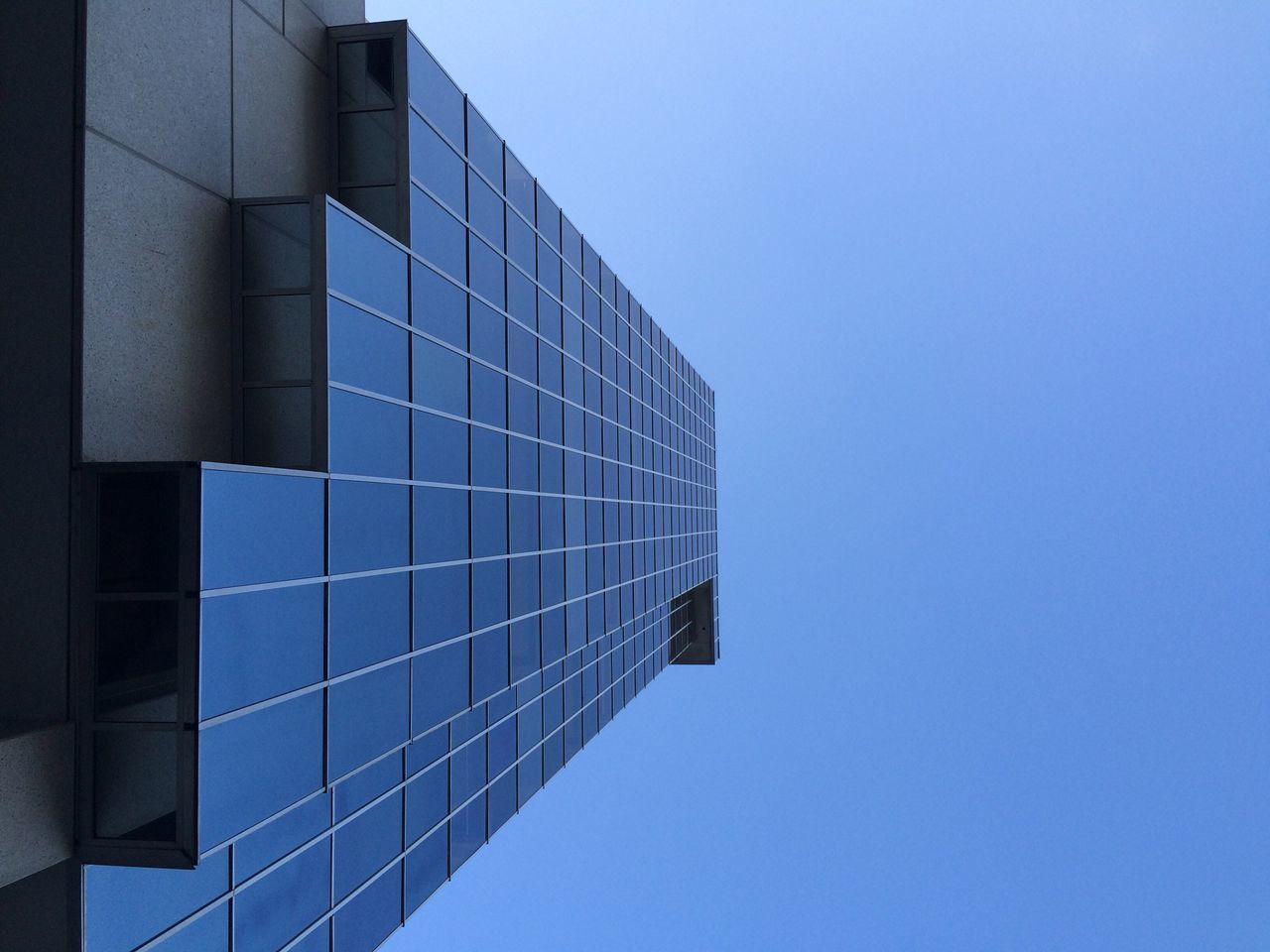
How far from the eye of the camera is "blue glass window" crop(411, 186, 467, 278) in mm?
16688

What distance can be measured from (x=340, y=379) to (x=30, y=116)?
16.2ft

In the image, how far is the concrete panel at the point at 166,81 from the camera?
1053 centimetres

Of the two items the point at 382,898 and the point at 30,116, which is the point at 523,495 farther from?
the point at 30,116

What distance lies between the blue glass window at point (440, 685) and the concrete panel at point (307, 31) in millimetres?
10902

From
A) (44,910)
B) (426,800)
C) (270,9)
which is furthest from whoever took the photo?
(426,800)

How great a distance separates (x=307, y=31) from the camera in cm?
1536

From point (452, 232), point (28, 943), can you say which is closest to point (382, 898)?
point (28, 943)

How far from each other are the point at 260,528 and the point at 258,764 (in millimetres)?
2997

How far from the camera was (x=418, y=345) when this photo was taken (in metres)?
16.7

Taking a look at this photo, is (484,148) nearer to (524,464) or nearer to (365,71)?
(365,71)

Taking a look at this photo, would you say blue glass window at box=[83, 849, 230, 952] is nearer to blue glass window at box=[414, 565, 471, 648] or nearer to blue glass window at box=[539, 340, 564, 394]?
blue glass window at box=[414, 565, 471, 648]

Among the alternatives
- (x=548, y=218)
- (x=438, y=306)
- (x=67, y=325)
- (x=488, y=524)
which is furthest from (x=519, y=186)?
(x=67, y=325)

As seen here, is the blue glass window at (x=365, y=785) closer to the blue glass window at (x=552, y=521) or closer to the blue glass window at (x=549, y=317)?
the blue glass window at (x=552, y=521)

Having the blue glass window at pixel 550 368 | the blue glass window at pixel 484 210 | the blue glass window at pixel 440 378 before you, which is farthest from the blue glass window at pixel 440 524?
the blue glass window at pixel 550 368
